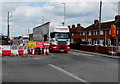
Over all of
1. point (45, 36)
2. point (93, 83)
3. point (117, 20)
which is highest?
point (117, 20)

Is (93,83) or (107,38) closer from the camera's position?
(93,83)

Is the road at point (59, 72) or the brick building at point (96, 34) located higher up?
the brick building at point (96, 34)

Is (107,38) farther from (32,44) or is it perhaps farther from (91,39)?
(32,44)

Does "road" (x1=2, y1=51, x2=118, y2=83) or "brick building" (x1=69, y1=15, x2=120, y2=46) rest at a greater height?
"brick building" (x1=69, y1=15, x2=120, y2=46)

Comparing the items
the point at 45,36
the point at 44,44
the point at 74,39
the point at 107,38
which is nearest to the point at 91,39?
the point at 107,38

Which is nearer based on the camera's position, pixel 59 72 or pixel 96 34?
pixel 59 72

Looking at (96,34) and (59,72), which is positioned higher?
(96,34)

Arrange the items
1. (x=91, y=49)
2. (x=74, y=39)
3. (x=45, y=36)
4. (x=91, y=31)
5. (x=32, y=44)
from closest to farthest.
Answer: (x=32, y=44) < (x=45, y=36) < (x=91, y=49) < (x=91, y=31) < (x=74, y=39)

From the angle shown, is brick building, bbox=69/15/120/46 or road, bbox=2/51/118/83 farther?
brick building, bbox=69/15/120/46

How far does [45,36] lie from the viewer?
100 feet

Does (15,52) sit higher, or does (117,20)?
(117,20)

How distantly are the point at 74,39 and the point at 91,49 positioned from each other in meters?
48.5

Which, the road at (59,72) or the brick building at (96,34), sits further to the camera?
the brick building at (96,34)

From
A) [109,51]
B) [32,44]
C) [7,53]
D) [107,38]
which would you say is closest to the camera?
[7,53]
